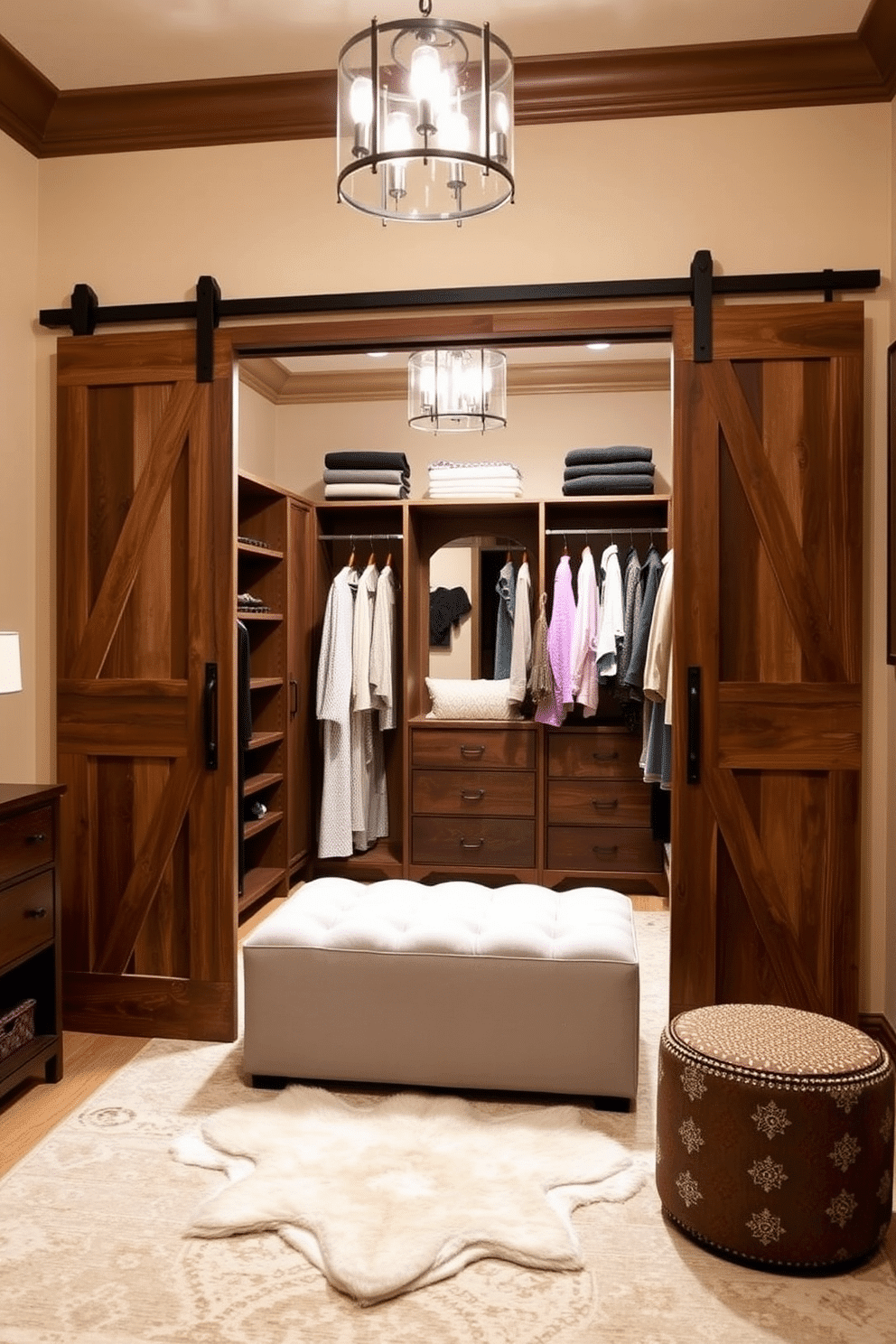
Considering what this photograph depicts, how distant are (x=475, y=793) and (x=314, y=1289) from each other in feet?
10.7

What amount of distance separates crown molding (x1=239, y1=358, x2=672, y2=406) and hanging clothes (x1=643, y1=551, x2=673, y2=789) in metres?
1.54

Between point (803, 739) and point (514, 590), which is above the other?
point (514, 590)

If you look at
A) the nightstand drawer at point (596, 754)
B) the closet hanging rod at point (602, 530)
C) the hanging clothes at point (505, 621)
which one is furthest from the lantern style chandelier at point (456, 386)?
the nightstand drawer at point (596, 754)

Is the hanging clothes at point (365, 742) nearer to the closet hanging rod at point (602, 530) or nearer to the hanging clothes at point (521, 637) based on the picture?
the hanging clothes at point (521, 637)

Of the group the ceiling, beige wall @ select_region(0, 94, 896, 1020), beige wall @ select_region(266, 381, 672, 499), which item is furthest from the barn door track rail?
beige wall @ select_region(266, 381, 672, 499)

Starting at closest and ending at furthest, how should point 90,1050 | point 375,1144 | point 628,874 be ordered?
point 375,1144 < point 90,1050 < point 628,874

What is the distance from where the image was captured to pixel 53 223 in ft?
11.1

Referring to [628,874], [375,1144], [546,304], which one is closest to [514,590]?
[628,874]

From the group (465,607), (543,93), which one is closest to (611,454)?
(465,607)

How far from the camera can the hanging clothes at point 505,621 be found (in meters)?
5.66

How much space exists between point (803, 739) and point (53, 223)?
2842 millimetres

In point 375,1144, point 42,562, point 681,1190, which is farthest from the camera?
point 42,562

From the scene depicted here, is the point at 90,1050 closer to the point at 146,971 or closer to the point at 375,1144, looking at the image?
the point at 146,971

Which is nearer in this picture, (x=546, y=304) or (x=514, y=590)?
(x=546, y=304)
